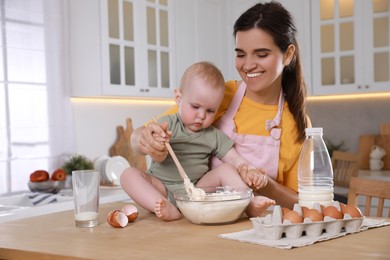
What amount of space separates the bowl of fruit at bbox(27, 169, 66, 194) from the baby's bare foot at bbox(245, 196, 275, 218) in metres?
1.93

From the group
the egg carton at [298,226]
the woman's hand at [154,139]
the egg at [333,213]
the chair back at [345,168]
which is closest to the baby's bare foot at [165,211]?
the woman's hand at [154,139]

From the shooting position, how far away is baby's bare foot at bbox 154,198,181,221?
1.34 meters

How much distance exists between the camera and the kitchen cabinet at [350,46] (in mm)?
4055

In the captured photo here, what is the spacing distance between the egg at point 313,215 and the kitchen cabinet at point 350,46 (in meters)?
3.11

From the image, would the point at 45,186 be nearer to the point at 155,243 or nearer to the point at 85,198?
the point at 85,198

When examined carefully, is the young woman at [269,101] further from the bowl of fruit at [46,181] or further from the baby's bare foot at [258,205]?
the bowl of fruit at [46,181]

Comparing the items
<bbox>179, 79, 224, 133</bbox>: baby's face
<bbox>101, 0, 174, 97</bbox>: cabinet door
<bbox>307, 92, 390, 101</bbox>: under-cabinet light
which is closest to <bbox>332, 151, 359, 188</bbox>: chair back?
<bbox>307, 92, 390, 101</bbox>: under-cabinet light

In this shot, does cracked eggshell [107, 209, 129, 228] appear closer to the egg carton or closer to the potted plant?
the egg carton

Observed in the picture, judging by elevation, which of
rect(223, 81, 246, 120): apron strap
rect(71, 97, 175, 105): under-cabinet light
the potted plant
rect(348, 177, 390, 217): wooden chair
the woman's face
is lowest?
the potted plant

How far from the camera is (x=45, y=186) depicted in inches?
122

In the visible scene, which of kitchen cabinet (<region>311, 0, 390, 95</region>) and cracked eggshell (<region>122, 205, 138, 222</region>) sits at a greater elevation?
kitchen cabinet (<region>311, 0, 390, 95</region>)

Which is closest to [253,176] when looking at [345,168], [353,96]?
[345,168]

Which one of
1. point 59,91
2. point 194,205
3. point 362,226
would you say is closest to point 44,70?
point 59,91

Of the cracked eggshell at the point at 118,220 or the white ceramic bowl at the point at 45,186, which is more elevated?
the cracked eggshell at the point at 118,220
